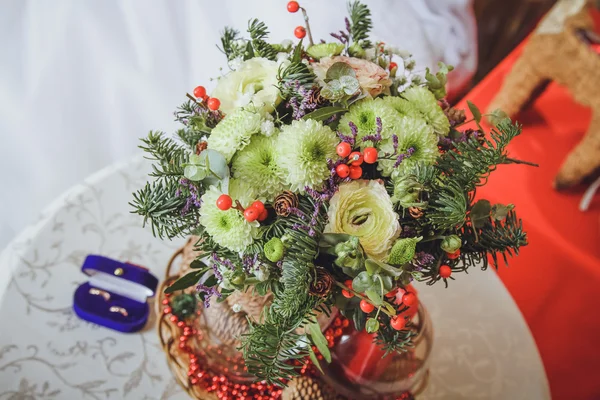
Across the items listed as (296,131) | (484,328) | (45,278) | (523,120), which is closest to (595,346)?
(484,328)

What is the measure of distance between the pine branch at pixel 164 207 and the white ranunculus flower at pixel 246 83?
0.12 meters

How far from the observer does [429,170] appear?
53 cm

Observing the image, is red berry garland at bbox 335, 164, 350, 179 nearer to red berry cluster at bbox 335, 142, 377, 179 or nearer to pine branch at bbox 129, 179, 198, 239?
red berry cluster at bbox 335, 142, 377, 179

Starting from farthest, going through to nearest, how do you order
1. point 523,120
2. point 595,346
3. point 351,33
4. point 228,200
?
point 523,120, point 595,346, point 351,33, point 228,200

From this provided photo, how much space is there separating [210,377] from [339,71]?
1.78 feet

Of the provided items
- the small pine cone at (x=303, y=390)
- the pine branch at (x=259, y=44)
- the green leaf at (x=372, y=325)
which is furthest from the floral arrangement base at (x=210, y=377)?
the pine branch at (x=259, y=44)

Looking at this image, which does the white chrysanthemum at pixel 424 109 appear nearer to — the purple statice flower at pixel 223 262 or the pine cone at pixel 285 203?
the pine cone at pixel 285 203

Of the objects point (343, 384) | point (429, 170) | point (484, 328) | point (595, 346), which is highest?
point (429, 170)

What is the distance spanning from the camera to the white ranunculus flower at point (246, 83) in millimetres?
593

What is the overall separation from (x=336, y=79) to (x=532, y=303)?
3.63ft

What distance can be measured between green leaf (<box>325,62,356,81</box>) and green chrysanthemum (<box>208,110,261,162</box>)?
0.10 metres

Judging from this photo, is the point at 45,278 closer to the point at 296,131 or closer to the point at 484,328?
the point at 296,131

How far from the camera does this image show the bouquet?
0.53 meters

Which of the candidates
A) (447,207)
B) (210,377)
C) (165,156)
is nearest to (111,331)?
(210,377)
